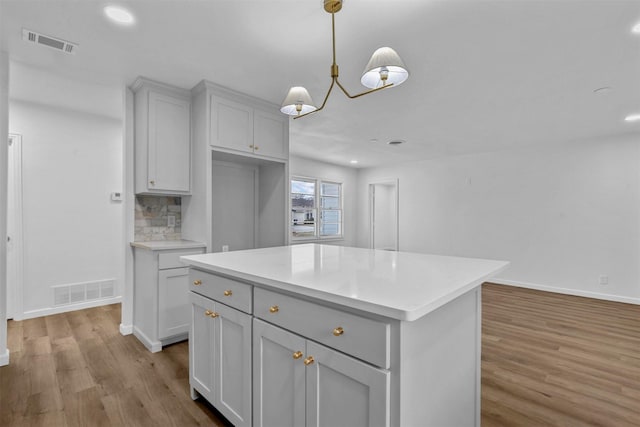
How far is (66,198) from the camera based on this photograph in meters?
3.66

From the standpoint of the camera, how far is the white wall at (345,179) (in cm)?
669

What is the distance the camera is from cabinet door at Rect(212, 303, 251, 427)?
4.69ft

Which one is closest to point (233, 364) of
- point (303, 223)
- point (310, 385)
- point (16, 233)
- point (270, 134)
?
point (310, 385)

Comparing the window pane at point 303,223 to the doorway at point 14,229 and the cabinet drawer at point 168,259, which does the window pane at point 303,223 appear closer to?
the cabinet drawer at point 168,259

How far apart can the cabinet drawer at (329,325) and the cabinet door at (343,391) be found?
0.12 ft

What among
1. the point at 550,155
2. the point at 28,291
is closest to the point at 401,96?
the point at 550,155

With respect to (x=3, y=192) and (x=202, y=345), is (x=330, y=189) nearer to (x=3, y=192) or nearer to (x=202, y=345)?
(x=3, y=192)

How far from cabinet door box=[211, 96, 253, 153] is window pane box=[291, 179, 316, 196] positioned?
3.26m

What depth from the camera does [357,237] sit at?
7.79 meters

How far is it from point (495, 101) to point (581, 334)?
2518mm

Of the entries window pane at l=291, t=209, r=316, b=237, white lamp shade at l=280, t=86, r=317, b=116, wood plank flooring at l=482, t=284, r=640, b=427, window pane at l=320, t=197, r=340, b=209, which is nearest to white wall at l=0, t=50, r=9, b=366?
white lamp shade at l=280, t=86, r=317, b=116

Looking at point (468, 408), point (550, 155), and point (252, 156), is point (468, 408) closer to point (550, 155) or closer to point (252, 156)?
point (252, 156)

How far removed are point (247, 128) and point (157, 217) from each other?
1.30 m

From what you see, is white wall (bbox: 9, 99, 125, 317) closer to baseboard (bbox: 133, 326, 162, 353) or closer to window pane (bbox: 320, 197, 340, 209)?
baseboard (bbox: 133, 326, 162, 353)
